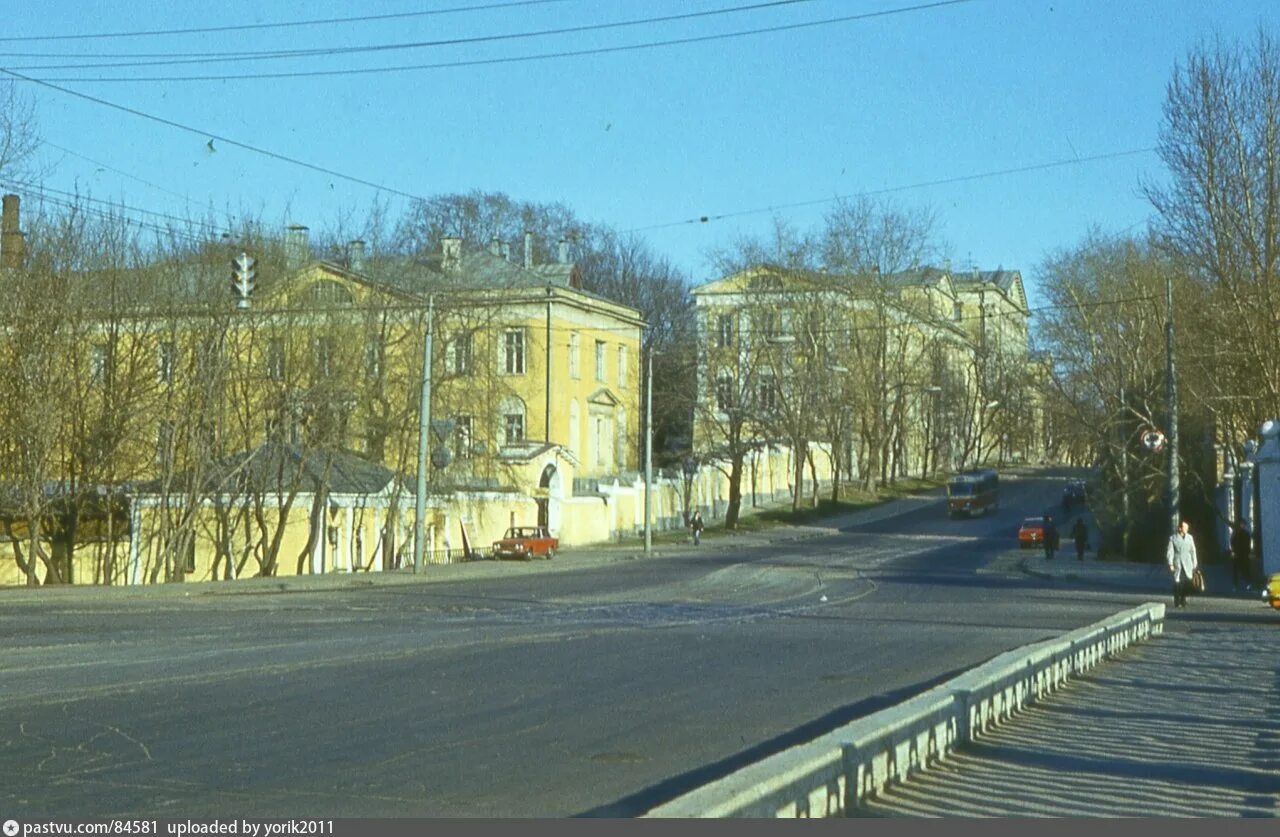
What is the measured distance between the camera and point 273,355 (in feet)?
165

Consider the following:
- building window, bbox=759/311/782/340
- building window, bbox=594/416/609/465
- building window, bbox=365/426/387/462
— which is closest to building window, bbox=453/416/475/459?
building window, bbox=365/426/387/462

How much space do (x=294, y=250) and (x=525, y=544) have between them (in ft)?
48.9

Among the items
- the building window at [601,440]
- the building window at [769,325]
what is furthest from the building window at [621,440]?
the building window at [769,325]

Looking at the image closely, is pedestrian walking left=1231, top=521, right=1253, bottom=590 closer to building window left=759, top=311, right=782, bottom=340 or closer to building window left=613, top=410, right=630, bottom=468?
building window left=759, top=311, right=782, bottom=340

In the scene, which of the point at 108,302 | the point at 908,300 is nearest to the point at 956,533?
the point at 908,300

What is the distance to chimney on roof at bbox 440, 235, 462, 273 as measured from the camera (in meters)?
59.9

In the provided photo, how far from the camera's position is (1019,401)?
11294cm

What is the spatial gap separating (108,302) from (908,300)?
60556 millimetres

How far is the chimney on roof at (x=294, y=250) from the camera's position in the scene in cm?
5228

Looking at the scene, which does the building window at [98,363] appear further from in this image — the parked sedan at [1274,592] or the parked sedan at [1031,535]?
the parked sedan at [1031,535]

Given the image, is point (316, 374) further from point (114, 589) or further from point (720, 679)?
point (720, 679)

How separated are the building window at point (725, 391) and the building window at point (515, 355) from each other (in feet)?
36.9

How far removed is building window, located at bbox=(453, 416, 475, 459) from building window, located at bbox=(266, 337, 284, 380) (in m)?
6.79

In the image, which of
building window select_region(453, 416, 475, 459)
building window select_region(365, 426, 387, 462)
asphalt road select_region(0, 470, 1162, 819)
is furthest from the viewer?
building window select_region(453, 416, 475, 459)
